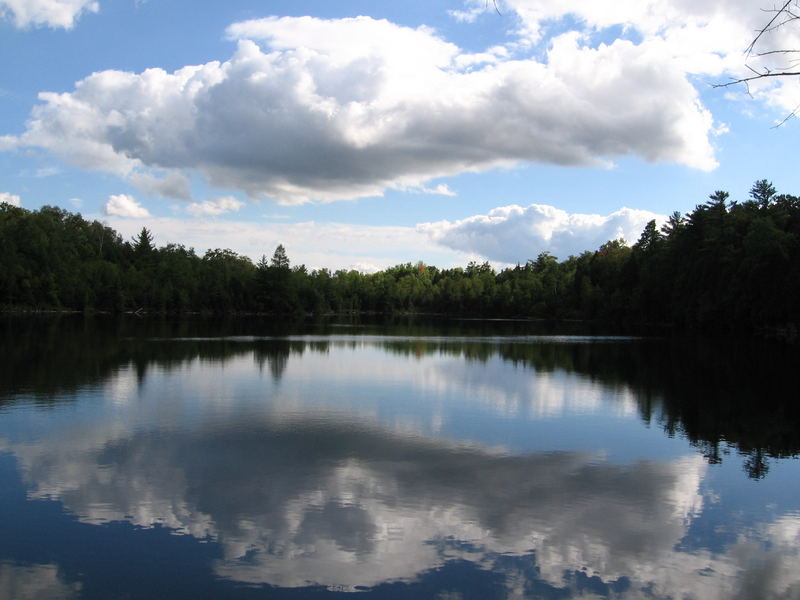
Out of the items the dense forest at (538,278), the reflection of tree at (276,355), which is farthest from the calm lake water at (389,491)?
the dense forest at (538,278)

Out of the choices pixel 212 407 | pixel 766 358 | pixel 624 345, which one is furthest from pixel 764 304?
pixel 212 407

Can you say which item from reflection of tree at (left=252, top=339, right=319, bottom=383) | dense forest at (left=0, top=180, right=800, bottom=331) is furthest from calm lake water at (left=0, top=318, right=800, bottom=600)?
dense forest at (left=0, top=180, right=800, bottom=331)

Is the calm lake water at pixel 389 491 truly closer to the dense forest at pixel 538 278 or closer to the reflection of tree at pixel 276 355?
the reflection of tree at pixel 276 355

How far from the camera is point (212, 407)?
60.8 feet

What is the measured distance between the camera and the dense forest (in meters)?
64.6

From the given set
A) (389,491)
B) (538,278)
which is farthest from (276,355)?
(538,278)

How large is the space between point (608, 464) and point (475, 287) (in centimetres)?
Answer: 16767

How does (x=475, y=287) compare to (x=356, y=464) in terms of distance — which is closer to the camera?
(x=356, y=464)

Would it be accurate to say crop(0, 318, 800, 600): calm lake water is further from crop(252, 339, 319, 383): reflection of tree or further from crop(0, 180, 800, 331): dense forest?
crop(0, 180, 800, 331): dense forest

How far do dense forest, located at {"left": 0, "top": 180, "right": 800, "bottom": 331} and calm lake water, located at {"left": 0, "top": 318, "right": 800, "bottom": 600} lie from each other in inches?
1824

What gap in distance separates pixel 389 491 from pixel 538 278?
503 ft

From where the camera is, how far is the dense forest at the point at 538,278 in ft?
212

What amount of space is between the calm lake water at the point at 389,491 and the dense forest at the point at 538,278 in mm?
46327

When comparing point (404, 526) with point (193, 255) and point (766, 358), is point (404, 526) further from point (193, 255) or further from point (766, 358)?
point (193, 255)
